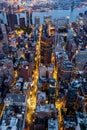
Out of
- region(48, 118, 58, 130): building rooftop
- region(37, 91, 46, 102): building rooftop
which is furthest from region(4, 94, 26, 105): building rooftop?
region(48, 118, 58, 130): building rooftop

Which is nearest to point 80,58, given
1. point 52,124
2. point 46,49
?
point 46,49

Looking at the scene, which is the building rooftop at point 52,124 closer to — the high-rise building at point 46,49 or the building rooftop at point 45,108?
the building rooftop at point 45,108

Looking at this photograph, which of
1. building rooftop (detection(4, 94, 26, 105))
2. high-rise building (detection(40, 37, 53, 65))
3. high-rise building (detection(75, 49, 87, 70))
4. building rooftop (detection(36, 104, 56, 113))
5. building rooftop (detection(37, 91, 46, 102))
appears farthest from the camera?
high-rise building (detection(40, 37, 53, 65))

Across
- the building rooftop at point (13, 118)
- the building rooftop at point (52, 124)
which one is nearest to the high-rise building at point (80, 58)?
the building rooftop at point (13, 118)

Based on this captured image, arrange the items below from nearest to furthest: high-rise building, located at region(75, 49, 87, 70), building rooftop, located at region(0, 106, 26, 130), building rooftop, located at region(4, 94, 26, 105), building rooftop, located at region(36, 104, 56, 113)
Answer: building rooftop, located at region(0, 106, 26, 130), building rooftop, located at region(36, 104, 56, 113), building rooftop, located at region(4, 94, 26, 105), high-rise building, located at region(75, 49, 87, 70)

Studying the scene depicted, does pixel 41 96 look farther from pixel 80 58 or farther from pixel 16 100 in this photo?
pixel 80 58

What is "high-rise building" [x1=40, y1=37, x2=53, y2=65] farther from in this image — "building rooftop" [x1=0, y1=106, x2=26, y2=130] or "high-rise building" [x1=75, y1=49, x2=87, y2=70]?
"building rooftop" [x1=0, y1=106, x2=26, y2=130]

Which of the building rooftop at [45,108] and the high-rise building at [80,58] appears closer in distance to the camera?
the building rooftop at [45,108]

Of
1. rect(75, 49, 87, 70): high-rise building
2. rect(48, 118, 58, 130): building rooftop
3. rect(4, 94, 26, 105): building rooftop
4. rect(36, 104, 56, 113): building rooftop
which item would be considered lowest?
rect(75, 49, 87, 70): high-rise building

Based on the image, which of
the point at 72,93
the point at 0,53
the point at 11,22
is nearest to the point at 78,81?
the point at 72,93

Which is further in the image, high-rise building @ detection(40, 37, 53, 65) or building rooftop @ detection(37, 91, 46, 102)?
high-rise building @ detection(40, 37, 53, 65)

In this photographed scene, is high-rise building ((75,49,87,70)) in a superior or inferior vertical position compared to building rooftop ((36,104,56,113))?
inferior
